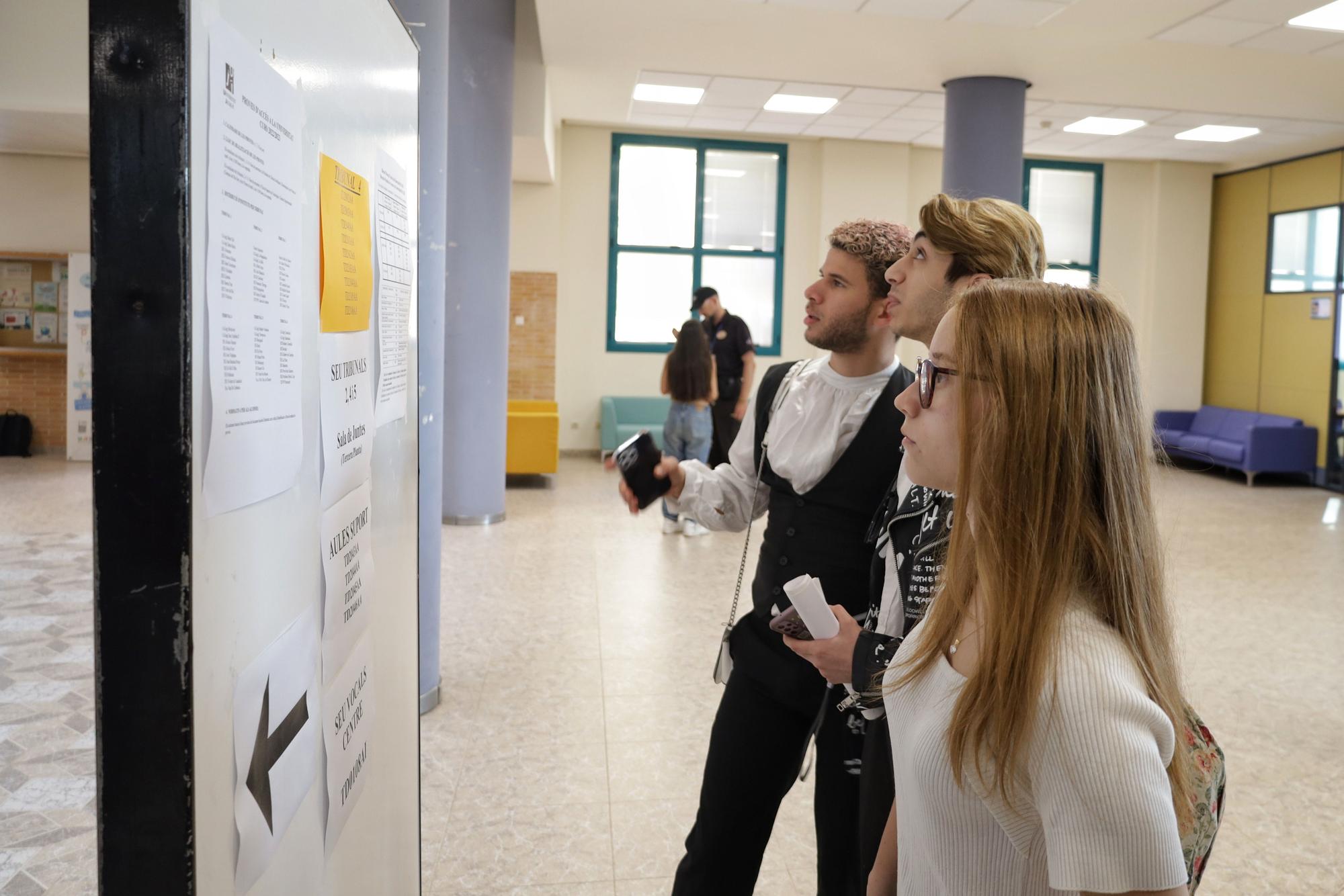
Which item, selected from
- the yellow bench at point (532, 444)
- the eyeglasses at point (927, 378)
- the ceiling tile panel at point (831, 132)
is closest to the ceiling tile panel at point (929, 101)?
the ceiling tile panel at point (831, 132)

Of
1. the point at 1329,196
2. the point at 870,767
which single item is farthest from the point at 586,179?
the point at 870,767

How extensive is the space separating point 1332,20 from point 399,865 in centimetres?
767

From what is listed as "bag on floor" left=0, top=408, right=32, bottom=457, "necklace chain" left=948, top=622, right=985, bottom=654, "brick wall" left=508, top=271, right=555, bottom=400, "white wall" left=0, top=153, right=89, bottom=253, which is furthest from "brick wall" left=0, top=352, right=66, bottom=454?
"necklace chain" left=948, top=622, right=985, bottom=654

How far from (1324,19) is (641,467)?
6731 mm

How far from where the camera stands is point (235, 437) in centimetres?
84

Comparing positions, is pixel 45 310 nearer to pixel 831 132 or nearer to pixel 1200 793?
pixel 831 132

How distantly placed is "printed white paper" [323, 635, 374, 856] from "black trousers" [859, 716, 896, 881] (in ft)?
2.80

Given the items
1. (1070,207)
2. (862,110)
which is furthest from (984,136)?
(1070,207)

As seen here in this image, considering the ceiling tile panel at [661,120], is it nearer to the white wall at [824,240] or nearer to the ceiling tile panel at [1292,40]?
the white wall at [824,240]

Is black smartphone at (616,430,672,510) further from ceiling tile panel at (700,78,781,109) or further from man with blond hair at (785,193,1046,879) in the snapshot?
ceiling tile panel at (700,78,781,109)

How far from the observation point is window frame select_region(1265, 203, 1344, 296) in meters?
11.0

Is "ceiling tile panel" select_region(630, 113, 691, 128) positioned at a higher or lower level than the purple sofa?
higher

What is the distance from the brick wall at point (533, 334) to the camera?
11.8 meters

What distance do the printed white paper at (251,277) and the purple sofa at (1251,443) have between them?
11.1 m
